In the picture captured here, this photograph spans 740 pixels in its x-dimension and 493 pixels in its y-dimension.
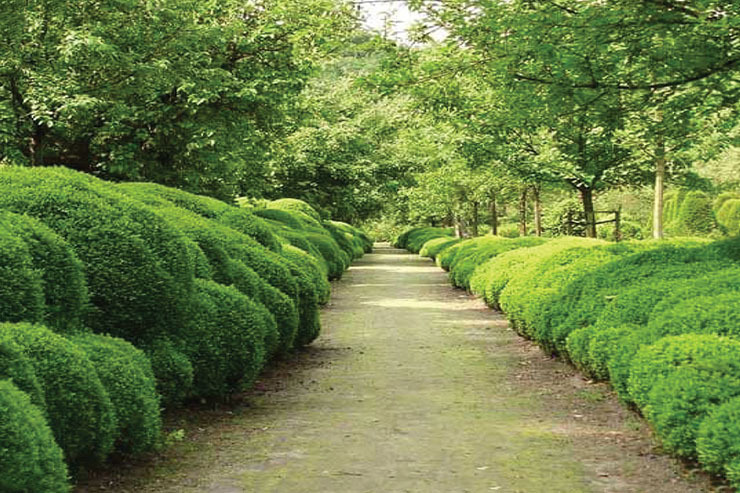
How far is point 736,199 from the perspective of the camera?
111 ft

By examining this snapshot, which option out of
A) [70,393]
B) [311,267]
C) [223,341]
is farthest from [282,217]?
[70,393]

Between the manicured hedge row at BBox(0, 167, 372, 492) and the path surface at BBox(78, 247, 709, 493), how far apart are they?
48 cm

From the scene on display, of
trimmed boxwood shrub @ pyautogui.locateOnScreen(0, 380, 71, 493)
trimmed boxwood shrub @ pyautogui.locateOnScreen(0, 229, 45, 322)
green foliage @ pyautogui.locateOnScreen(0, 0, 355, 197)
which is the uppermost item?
green foliage @ pyautogui.locateOnScreen(0, 0, 355, 197)

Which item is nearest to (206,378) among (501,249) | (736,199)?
(501,249)

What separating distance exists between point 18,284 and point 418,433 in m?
3.34

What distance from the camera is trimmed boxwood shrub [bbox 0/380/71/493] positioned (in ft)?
11.8

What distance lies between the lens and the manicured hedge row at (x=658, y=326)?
207 inches

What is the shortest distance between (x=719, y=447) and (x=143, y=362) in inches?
148

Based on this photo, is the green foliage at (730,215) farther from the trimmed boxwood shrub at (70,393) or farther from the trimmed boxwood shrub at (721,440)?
the trimmed boxwood shrub at (70,393)

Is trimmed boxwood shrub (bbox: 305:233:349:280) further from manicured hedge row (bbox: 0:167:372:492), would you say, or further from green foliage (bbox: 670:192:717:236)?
green foliage (bbox: 670:192:717:236)

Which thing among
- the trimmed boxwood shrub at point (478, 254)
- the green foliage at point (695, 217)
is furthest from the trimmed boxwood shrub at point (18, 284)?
the green foliage at point (695, 217)

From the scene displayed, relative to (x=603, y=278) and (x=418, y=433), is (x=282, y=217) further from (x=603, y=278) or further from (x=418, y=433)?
(x=418, y=433)

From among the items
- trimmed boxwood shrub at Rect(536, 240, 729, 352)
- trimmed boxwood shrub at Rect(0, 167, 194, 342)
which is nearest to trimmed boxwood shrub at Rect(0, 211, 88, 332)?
trimmed boxwood shrub at Rect(0, 167, 194, 342)

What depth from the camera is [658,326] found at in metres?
6.81
